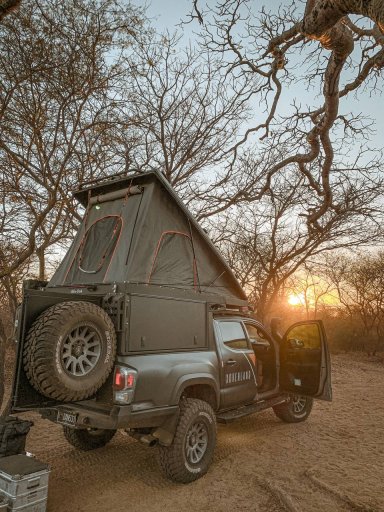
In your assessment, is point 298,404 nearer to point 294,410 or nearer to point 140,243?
point 294,410

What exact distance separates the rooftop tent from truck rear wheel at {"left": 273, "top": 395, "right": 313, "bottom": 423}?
253cm

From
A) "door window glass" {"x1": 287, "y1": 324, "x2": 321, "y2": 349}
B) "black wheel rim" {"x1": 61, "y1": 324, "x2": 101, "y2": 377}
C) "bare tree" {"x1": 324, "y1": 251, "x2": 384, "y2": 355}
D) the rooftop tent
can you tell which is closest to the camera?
"black wheel rim" {"x1": 61, "y1": 324, "x2": 101, "y2": 377}

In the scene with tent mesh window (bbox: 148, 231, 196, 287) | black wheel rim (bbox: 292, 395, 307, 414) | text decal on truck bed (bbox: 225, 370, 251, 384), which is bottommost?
black wheel rim (bbox: 292, 395, 307, 414)

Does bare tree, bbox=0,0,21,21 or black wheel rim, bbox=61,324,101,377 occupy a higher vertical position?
bare tree, bbox=0,0,21,21

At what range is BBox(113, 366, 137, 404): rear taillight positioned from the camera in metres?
3.92

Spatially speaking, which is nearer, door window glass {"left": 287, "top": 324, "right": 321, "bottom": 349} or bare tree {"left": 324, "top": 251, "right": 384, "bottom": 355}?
door window glass {"left": 287, "top": 324, "right": 321, "bottom": 349}

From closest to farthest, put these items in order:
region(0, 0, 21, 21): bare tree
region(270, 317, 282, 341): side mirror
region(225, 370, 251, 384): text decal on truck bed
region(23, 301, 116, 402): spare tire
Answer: region(23, 301, 116, 402): spare tire
region(0, 0, 21, 21): bare tree
region(225, 370, 251, 384): text decal on truck bed
region(270, 317, 282, 341): side mirror

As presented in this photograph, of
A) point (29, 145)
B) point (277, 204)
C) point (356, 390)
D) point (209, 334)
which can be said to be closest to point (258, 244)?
point (277, 204)

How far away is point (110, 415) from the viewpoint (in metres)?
3.87

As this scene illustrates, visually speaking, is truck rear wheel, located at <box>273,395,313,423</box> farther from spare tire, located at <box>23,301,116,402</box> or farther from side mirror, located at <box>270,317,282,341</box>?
spare tire, located at <box>23,301,116,402</box>

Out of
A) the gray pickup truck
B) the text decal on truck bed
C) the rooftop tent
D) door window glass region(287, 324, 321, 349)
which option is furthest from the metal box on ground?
door window glass region(287, 324, 321, 349)

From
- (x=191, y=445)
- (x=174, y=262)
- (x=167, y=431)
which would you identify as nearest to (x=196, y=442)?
(x=191, y=445)

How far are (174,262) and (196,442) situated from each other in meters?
2.44

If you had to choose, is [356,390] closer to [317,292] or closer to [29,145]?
[29,145]
